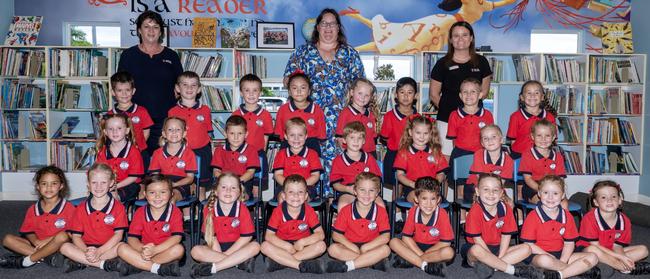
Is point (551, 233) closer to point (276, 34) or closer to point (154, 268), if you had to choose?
point (154, 268)

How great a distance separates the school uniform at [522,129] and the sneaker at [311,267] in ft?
6.11

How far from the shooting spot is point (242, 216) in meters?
3.42

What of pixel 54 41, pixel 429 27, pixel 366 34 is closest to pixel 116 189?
pixel 54 41

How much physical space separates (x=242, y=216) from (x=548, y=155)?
82.8 inches

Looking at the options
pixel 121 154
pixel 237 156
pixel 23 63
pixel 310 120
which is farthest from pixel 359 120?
pixel 23 63

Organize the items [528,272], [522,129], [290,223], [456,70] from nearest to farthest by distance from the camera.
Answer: [528,272], [290,223], [522,129], [456,70]

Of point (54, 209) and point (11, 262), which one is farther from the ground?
point (54, 209)

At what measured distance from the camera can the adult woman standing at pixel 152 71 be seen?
4.25 m

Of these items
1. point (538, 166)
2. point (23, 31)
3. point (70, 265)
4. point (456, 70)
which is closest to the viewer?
point (70, 265)

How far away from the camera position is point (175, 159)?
3883mm

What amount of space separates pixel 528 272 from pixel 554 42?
3764 mm

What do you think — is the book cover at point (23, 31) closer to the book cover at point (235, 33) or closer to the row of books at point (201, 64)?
the row of books at point (201, 64)

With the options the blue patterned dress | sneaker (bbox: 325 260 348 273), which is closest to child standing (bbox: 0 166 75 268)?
sneaker (bbox: 325 260 348 273)

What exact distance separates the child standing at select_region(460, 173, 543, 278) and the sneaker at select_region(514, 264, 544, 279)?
3 centimetres
